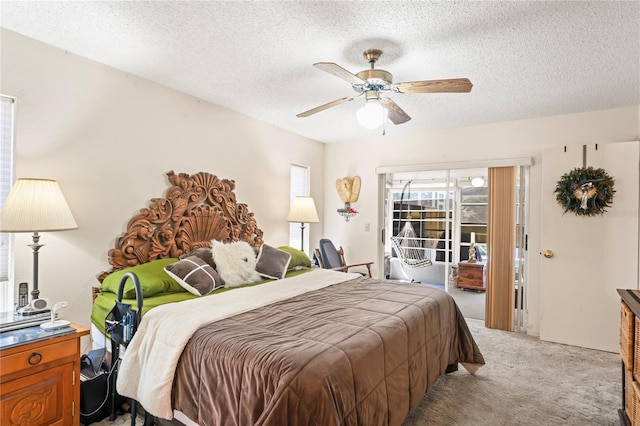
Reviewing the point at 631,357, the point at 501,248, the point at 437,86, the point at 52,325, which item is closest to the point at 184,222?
the point at 52,325

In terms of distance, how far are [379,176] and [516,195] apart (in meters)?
1.82

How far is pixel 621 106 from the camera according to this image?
11.8 ft

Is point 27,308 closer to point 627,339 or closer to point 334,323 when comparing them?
point 334,323

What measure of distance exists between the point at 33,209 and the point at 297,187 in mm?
3459

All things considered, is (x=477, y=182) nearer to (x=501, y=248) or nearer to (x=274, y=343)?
(x=501, y=248)

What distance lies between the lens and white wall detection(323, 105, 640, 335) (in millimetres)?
3748

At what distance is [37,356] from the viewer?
1.81 meters

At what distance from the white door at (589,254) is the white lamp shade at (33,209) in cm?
451

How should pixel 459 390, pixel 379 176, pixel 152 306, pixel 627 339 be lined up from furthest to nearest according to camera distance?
pixel 379 176, pixel 459 390, pixel 152 306, pixel 627 339

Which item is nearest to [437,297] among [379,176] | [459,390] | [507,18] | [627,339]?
[459,390]

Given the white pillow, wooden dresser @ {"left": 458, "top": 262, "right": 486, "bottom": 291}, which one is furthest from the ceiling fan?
wooden dresser @ {"left": 458, "top": 262, "right": 486, "bottom": 291}

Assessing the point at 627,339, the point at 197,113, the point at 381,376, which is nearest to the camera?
the point at 381,376

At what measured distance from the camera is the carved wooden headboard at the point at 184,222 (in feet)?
9.59

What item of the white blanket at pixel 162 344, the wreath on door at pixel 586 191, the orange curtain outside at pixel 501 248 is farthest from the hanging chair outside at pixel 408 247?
the white blanket at pixel 162 344
